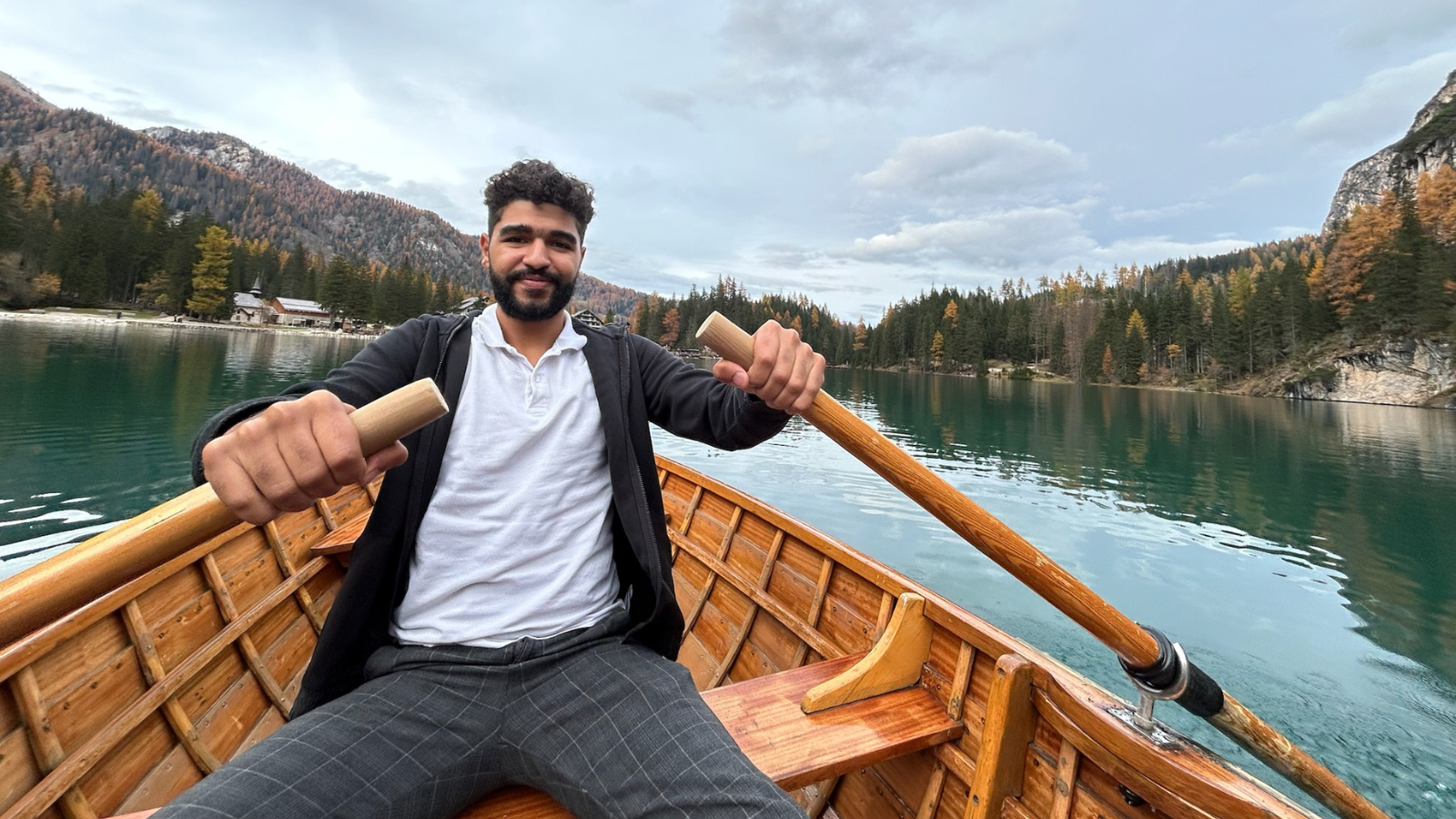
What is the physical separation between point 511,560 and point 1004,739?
189cm

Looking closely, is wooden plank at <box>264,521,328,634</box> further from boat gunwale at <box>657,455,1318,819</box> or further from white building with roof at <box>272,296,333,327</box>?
white building with roof at <box>272,296,333,327</box>

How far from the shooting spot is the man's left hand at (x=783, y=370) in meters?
1.77

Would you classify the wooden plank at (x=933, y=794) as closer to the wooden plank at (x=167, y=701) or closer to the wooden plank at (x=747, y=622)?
the wooden plank at (x=747, y=622)

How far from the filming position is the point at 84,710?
2445mm

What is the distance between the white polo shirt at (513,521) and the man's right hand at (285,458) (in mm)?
779

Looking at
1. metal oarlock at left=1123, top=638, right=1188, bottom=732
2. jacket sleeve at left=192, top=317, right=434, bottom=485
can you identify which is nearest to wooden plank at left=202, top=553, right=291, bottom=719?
jacket sleeve at left=192, top=317, right=434, bottom=485

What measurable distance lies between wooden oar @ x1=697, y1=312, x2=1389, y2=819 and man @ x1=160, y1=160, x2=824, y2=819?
9.5 inches

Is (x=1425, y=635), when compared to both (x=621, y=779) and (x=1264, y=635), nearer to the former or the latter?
(x=1264, y=635)

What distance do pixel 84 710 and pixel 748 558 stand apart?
11.8 ft

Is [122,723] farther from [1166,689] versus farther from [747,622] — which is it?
[1166,689]

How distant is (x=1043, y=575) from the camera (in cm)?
213

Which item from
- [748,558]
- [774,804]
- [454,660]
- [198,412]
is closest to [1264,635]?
[748,558]

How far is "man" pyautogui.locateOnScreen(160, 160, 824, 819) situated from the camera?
1.51 m

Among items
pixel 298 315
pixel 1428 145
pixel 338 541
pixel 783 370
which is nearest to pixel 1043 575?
pixel 783 370
